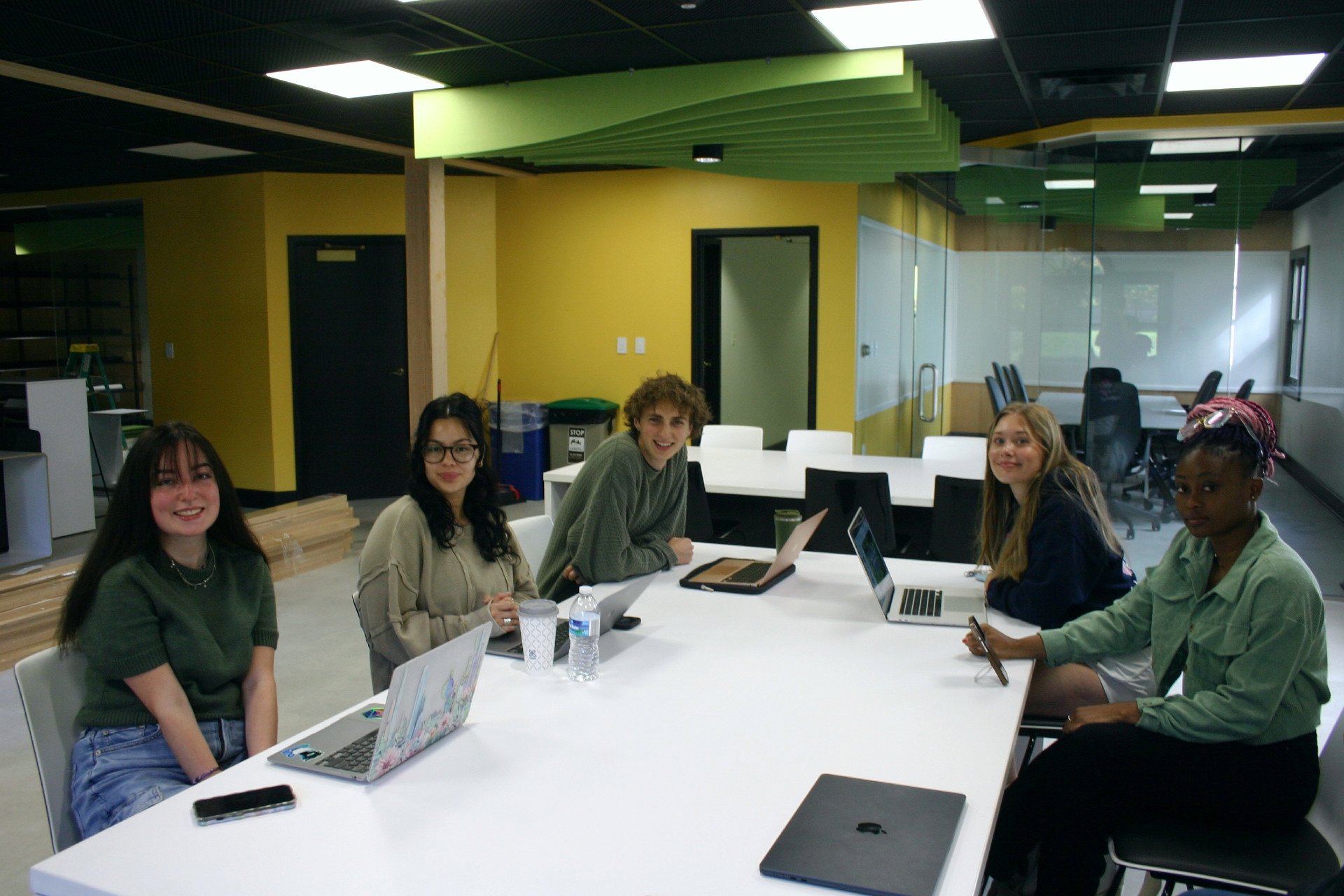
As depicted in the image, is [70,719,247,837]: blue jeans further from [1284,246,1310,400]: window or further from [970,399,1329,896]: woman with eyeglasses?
[1284,246,1310,400]: window

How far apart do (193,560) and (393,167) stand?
6.26 m

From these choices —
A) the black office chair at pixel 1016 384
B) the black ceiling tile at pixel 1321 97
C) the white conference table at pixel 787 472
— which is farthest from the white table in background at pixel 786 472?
the black ceiling tile at pixel 1321 97

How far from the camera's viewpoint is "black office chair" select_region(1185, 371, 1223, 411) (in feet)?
21.4

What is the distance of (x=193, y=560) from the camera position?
2275 millimetres

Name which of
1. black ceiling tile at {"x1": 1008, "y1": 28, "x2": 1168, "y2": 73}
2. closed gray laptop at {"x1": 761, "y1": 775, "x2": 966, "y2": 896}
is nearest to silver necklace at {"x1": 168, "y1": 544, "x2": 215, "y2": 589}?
closed gray laptop at {"x1": 761, "y1": 775, "x2": 966, "y2": 896}

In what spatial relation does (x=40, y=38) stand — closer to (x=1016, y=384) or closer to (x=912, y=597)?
(x=912, y=597)

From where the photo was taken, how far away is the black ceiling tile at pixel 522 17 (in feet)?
13.6

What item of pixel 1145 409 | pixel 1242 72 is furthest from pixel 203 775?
pixel 1145 409

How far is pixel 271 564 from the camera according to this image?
4441 mm

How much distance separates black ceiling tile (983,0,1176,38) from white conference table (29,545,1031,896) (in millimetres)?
2744

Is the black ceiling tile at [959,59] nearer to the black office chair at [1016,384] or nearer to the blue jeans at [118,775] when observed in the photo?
the black office chair at [1016,384]

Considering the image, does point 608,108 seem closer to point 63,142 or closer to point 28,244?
point 63,142

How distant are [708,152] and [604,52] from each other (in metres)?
1.13


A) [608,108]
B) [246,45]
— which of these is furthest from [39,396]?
[608,108]
